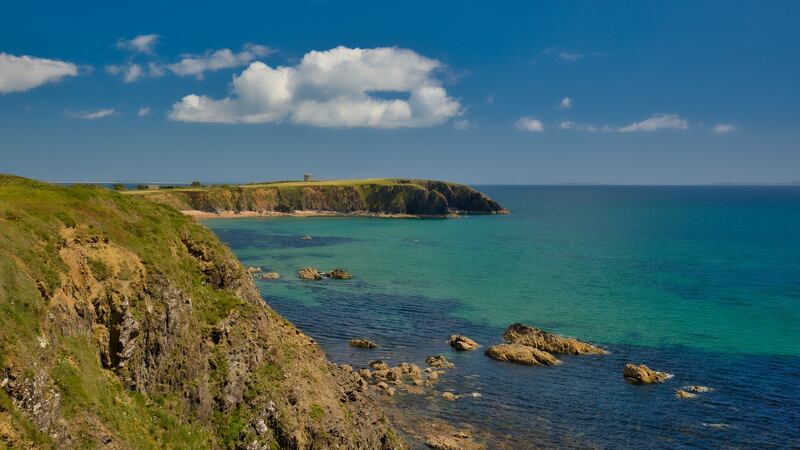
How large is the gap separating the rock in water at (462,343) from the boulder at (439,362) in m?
4.56

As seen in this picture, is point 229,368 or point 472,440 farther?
point 472,440

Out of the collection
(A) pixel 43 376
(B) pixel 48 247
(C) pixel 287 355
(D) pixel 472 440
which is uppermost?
(B) pixel 48 247

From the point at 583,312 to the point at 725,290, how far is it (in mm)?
35073

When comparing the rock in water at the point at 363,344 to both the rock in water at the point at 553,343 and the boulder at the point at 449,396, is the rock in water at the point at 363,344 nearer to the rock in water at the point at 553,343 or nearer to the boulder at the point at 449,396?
the boulder at the point at 449,396

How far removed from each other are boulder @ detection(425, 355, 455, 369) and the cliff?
20.6 metres

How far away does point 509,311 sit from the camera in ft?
283

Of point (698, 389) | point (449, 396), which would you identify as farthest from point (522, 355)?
point (698, 389)

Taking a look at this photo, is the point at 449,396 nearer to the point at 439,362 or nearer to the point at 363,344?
the point at 439,362

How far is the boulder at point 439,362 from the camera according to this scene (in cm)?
6031

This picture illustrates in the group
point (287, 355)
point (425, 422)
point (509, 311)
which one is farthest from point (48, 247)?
point (509, 311)

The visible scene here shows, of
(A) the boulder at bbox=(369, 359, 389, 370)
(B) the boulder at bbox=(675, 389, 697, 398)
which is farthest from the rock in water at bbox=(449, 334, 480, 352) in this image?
(B) the boulder at bbox=(675, 389, 697, 398)

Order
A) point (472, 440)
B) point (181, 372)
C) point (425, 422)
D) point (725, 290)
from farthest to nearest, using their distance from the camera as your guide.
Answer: point (725, 290)
point (425, 422)
point (472, 440)
point (181, 372)

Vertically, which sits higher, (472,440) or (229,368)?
(229,368)

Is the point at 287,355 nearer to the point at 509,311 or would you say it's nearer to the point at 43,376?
the point at 43,376
